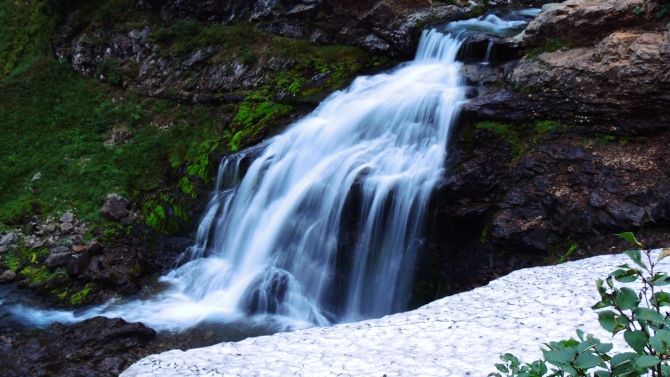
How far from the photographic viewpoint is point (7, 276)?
1237 centimetres

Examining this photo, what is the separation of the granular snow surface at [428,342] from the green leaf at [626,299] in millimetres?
3515

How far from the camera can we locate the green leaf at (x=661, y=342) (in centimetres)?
183

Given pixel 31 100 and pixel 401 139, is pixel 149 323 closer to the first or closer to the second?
pixel 401 139

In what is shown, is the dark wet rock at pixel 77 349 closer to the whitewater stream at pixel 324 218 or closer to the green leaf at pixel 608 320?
the whitewater stream at pixel 324 218

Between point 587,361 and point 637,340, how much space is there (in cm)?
21

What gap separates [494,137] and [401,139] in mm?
2115

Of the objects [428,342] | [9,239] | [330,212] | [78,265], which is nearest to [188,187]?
[78,265]

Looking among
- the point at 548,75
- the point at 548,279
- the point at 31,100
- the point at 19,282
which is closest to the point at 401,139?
the point at 548,75

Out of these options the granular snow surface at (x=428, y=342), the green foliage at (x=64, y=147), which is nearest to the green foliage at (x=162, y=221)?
the green foliage at (x=64, y=147)

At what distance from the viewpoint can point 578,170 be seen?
9469 mm

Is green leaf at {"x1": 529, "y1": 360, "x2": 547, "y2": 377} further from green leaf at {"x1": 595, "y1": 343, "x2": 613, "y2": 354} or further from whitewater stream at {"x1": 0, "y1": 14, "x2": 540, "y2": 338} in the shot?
whitewater stream at {"x1": 0, "y1": 14, "x2": 540, "y2": 338}

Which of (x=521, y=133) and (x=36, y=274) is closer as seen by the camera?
(x=521, y=133)

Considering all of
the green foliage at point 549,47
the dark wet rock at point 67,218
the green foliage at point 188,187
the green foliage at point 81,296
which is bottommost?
the green foliage at point 81,296

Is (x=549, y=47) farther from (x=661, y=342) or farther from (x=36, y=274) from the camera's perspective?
(x=36, y=274)
